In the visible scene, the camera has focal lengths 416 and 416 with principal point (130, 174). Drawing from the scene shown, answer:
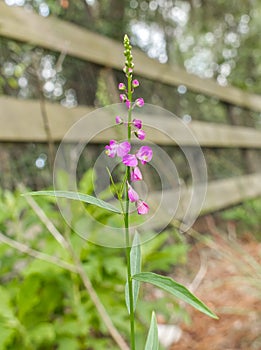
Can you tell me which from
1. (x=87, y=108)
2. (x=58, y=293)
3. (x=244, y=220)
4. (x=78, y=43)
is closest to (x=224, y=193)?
(x=244, y=220)

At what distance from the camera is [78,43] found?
2068 mm

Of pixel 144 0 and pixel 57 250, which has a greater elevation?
pixel 144 0

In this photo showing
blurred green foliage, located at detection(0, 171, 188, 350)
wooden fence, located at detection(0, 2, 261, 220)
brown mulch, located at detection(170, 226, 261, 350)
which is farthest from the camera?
wooden fence, located at detection(0, 2, 261, 220)

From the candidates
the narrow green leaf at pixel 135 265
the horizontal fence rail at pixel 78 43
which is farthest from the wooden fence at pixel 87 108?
the narrow green leaf at pixel 135 265

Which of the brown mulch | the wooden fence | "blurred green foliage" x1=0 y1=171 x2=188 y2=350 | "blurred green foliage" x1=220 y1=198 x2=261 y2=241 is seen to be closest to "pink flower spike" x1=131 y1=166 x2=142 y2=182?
"blurred green foliage" x1=0 y1=171 x2=188 y2=350

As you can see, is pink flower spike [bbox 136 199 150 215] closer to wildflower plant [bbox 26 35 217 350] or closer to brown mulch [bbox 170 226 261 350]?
wildflower plant [bbox 26 35 217 350]

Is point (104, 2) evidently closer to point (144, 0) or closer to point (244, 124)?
point (144, 0)

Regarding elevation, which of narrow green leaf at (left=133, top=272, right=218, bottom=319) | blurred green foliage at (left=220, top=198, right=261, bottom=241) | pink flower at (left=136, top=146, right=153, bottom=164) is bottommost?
narrow green leaf at (left=133, top=272, right=218, bottom=319)

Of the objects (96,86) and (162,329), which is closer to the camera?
(162,329)

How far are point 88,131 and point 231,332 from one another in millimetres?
1041

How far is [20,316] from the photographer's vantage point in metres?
1.07

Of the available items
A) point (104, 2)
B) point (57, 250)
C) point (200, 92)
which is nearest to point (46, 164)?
point (57, 250)

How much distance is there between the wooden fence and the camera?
1602 millimetres

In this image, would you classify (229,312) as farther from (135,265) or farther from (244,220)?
(244,220)
